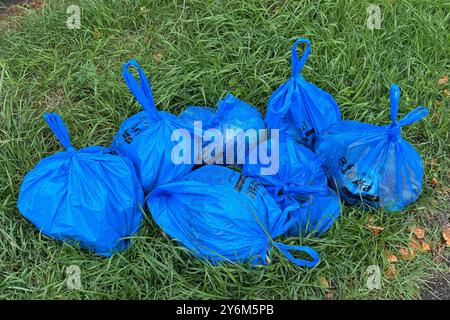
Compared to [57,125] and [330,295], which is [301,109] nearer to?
[330,295]

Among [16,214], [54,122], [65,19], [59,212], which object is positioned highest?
[65,19]

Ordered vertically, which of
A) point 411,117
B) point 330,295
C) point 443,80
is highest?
point 411,117

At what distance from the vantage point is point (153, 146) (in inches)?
87.4

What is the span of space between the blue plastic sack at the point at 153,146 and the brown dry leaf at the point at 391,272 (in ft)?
3.51

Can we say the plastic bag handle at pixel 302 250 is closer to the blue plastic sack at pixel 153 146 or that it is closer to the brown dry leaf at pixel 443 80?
the blue plastic sack at pixel 153 146

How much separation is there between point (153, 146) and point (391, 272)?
1.26m

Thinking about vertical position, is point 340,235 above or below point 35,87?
below

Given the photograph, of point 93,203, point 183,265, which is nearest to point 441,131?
point 183,265

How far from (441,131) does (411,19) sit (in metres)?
0.79

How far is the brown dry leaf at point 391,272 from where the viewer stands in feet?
7.25

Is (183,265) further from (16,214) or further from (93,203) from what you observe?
(16,214)

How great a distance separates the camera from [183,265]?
7.07 feet
